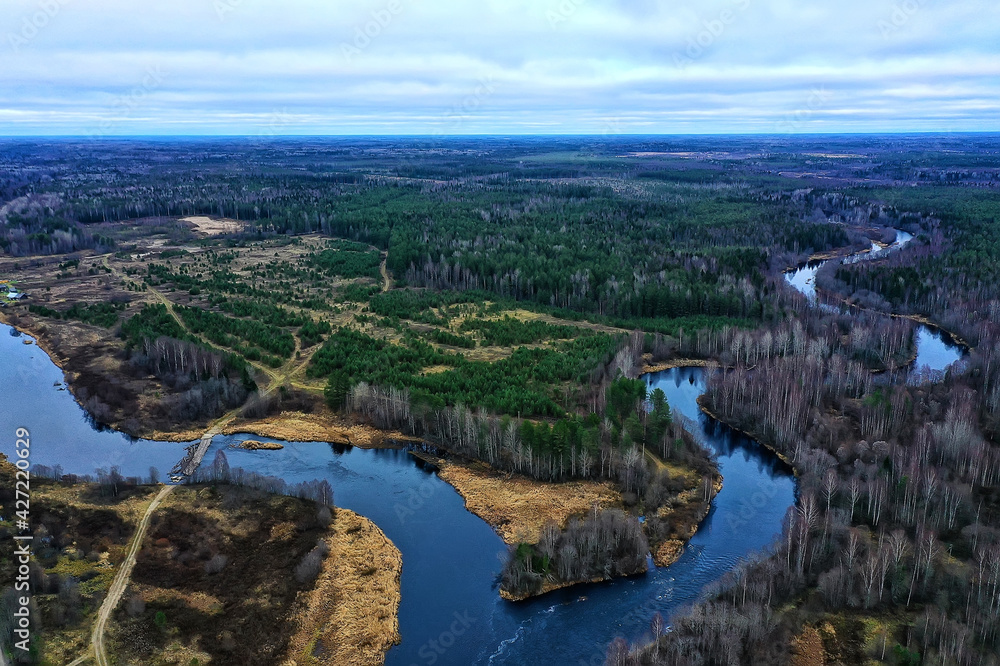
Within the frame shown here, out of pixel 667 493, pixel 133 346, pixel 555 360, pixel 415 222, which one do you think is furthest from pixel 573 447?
pixel 415 222

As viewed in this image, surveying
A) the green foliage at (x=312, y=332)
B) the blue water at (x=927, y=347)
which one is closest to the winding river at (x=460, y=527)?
the green foliage at (x=312, y=332)

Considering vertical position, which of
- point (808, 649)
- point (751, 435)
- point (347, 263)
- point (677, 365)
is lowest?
point (808, 649)

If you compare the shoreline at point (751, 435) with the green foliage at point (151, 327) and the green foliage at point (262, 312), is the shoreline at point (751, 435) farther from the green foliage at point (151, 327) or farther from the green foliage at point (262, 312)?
the green foliage at point (151, 327)

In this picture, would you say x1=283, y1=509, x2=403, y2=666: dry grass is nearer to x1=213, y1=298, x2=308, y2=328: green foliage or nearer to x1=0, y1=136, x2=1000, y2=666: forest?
x1=0, y1=136, x2=1000, y2=666: forest

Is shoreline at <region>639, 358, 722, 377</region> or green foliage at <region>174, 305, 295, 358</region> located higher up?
green foliage at <region>174, 305, 295, 358</region>

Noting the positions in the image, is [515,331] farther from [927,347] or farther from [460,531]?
[927,347]

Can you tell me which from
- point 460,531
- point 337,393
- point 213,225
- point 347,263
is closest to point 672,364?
point 337,393

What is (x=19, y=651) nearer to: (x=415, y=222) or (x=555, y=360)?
(x=555, y=360)

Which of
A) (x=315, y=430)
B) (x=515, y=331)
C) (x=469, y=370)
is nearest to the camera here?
(x=315, y=430)

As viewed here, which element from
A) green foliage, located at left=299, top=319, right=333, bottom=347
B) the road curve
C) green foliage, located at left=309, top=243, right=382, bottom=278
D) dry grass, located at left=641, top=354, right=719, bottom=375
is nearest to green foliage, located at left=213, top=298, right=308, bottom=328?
green foliage, located at left=299, top=319, right=333, bottom=347
